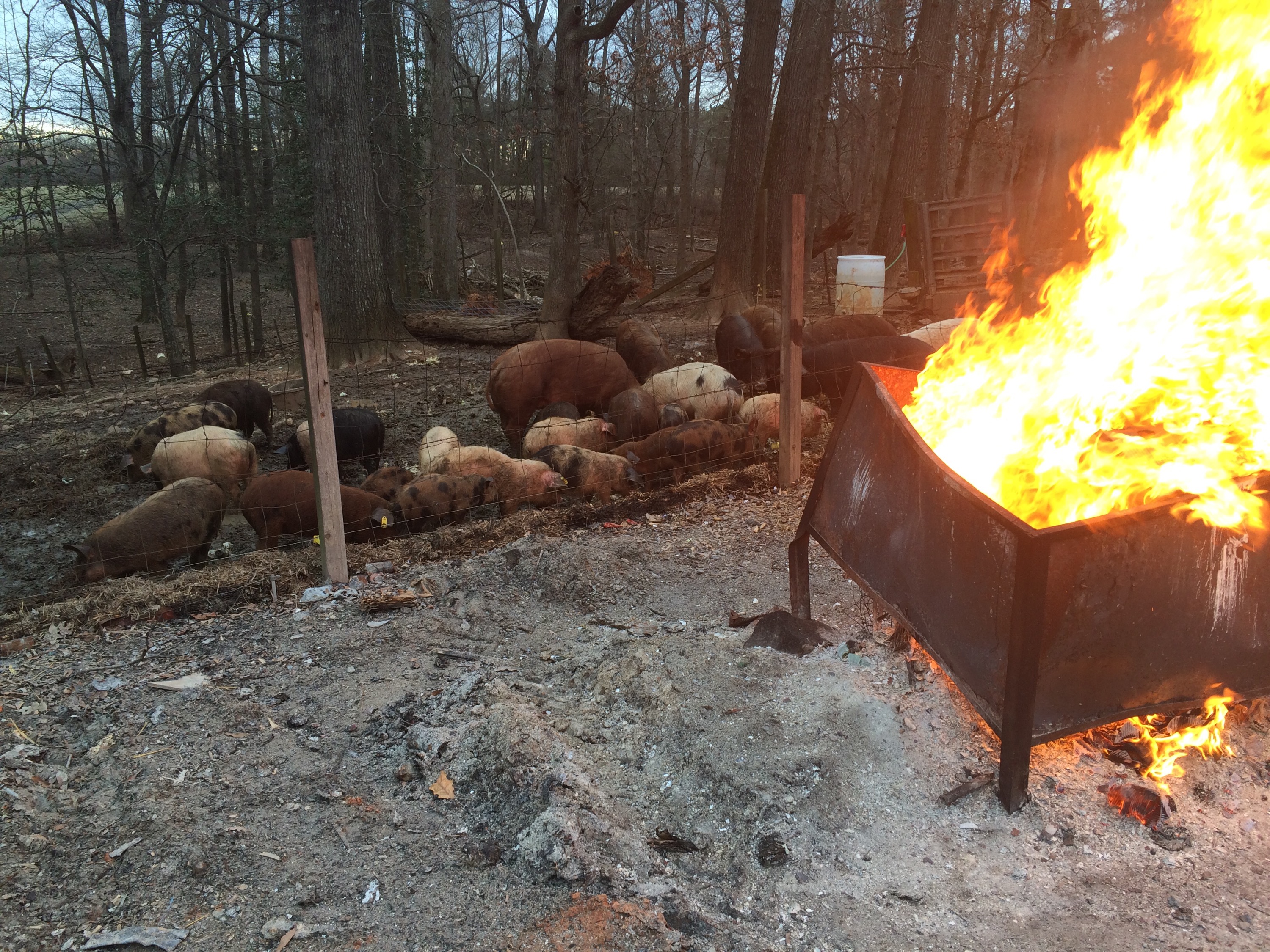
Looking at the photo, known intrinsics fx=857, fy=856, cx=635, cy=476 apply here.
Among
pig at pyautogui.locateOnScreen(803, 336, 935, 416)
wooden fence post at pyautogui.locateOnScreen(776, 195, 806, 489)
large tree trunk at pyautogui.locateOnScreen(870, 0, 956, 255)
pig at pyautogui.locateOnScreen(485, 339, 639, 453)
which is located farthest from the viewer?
large tree trunk at pyautogui.locateOnScreen(870, 0, 956, 255)

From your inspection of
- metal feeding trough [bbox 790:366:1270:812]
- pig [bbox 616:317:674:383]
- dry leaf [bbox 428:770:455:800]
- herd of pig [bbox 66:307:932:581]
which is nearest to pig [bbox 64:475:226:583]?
herd of pig [bbox 66:307:932:581]

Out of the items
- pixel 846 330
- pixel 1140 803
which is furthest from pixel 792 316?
pixel 1140 803

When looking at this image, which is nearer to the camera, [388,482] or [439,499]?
[439,499]

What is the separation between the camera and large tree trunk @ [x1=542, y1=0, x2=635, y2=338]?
12.1 m

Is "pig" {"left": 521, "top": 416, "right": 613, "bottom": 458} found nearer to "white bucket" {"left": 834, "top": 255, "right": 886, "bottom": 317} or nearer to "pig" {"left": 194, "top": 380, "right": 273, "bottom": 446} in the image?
"pig" {"left": 194, "top": 380, "right": 273, "bottom": 446}

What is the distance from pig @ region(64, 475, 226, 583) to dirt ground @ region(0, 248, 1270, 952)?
62 cm

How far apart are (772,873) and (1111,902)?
1147 millimetres

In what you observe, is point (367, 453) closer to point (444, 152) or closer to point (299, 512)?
point (299, 512)

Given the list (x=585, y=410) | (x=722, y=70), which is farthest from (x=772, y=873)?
(x=722, y=70)

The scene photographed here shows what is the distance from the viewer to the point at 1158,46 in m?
5.24

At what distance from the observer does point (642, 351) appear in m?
11.3

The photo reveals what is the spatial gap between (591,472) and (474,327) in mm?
6672

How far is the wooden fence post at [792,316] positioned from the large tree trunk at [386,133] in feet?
37.7

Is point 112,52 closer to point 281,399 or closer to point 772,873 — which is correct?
point 281,399
